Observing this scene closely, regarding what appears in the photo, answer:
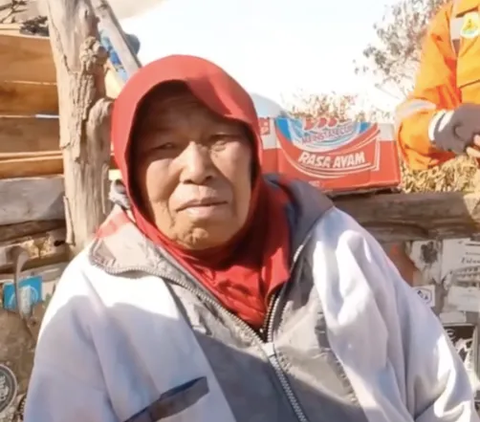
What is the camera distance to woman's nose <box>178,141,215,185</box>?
1.59 m

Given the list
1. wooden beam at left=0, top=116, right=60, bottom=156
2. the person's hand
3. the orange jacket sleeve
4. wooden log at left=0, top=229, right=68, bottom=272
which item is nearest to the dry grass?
the orange jacket sleeve

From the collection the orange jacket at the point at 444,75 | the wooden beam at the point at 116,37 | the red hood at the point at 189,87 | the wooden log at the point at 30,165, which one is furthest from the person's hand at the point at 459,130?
the red hood at the point at 189,87

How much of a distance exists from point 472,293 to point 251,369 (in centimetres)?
197

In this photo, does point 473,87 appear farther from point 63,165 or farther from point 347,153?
point 63,165

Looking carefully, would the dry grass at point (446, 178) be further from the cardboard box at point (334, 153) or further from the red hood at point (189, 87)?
the red hood at point (189, 87)

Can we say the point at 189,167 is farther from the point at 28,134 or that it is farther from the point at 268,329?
the point at 28,134

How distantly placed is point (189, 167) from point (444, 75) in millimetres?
1961

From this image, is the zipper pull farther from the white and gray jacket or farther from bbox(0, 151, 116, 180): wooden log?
bbox(0, 151, 116, 180): wooden log

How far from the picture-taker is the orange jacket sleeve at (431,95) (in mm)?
3277

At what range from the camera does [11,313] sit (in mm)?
2527

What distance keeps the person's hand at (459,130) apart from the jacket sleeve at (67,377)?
6.77 ft

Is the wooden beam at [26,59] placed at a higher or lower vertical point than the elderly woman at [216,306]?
higher

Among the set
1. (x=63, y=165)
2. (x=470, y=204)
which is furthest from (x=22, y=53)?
(x=470, y=204)

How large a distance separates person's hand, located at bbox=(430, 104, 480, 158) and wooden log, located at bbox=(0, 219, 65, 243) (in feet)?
4.88
